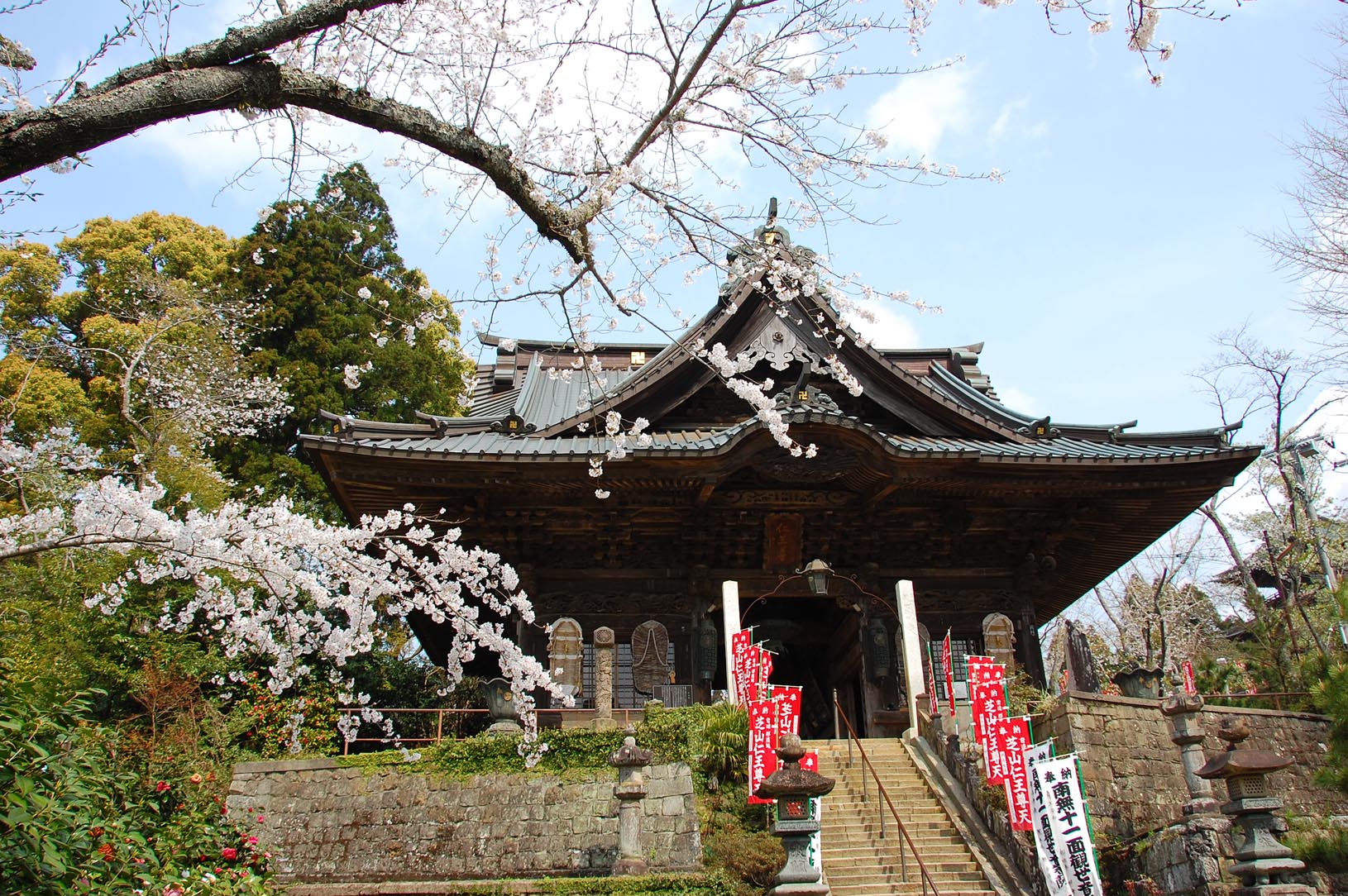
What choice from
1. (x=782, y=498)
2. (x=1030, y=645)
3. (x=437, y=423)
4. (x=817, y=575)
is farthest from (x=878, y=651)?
(x=437, y=423)

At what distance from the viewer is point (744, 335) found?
1345 cm

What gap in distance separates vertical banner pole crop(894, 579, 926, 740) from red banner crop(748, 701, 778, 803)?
2.78m

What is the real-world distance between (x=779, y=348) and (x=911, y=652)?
4499mm

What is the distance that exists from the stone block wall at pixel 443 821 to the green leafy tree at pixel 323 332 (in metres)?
Result: 11.4

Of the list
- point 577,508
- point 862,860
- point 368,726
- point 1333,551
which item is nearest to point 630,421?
point 577,508

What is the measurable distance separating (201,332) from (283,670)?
1503cm

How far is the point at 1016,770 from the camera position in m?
8.46

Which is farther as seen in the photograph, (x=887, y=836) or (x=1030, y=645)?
(x=1030, y=645)

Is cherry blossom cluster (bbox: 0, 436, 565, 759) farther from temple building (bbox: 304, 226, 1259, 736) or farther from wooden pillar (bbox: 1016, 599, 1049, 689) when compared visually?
wooden pillar (bbox: 1016, 599, 1049, 689)

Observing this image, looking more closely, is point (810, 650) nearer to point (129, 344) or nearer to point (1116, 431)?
point (1116, 431)

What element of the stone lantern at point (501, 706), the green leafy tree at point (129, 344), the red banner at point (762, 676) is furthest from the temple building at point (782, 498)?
the green leafy tree at point (129, 344)

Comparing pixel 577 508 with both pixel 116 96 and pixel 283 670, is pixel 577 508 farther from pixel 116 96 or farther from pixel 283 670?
pixel 116 96

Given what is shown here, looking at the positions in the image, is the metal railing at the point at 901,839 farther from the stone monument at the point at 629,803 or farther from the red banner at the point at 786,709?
the stone monument at the point at 629,803

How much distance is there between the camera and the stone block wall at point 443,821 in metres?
8.88
